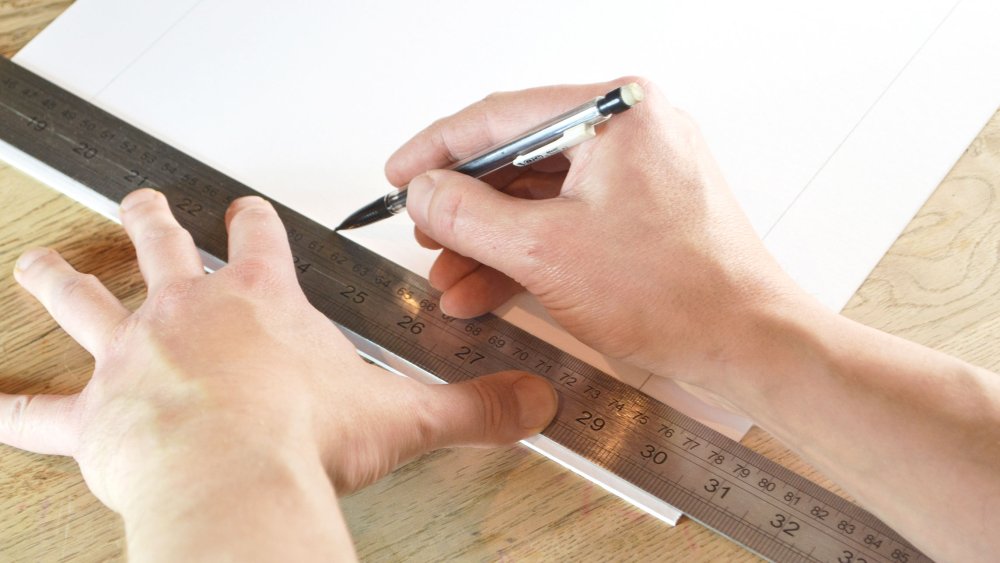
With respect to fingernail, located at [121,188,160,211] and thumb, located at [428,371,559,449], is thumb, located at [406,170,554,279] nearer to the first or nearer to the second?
thumb, located at [428,371,559,449]

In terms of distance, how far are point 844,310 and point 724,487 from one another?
1.09 feet

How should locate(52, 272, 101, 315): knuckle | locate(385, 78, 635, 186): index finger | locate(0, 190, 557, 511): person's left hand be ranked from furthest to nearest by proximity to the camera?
locate(52, 272, 101, 315): knuckle → locate(385, 78, 635, 186): index finger → locate(0, 190, 557, 511): person's left hand

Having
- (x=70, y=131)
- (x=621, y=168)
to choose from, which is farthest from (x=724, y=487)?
(x=70, y=131)

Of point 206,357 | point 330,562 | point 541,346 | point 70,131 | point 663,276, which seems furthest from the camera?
point 70,131

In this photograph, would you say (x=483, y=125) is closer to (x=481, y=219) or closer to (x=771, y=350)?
(x=481, y=219)

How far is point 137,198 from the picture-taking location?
1.28m

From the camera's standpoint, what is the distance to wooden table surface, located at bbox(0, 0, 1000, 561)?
113 centimetres

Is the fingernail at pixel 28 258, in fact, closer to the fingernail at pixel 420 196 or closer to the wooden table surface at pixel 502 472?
the wooden table surface at pixel 502 472

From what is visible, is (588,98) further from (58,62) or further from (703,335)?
(58,62)

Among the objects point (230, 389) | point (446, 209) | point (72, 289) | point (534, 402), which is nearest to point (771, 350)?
point (534, 402)

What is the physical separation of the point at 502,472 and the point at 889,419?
0.50 meters

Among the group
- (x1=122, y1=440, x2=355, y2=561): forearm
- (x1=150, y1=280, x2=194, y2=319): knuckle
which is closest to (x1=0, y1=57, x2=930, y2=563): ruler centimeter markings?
(x1=150, y1=280, x2=194, y2=319): knuckle

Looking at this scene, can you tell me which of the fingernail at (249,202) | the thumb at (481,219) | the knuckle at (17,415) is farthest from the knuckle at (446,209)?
the knuckle at (17,415)

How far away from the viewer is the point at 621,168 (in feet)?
3.51
